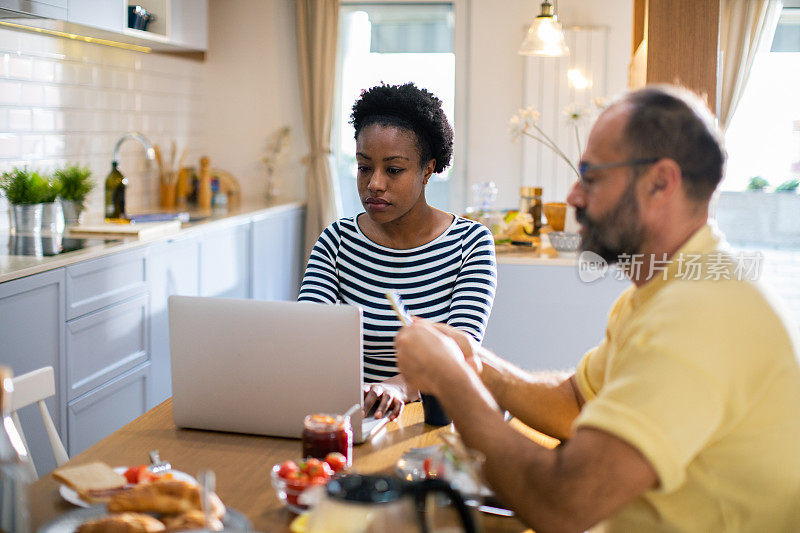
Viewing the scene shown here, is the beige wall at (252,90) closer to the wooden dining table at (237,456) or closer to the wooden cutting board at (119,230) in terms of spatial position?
the wooden cutting board at (119,230)

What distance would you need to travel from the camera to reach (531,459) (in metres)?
1.13

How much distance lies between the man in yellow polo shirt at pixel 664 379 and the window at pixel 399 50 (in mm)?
4090

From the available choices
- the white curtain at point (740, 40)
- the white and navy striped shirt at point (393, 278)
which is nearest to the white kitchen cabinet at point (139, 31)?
the white and navy striped shirt at point (393, 278)

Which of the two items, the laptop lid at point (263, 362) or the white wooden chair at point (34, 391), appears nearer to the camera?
the laptop lid at point (263, 362)

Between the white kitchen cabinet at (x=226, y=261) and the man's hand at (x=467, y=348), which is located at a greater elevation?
the man's hand at (x=467, y=348)

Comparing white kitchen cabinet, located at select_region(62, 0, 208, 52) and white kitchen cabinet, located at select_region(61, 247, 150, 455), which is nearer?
white kitchen cabinet, located at select_region(61, 247, 150, 455)

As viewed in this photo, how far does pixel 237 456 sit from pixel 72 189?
244 centimetres

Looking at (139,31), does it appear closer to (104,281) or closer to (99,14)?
(99,14)

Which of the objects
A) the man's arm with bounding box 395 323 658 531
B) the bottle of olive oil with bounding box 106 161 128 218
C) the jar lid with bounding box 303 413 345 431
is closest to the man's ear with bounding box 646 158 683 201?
the man's arm with bounding box 395 323 658 531

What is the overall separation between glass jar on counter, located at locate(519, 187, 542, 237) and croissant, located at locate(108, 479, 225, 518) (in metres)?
3.06

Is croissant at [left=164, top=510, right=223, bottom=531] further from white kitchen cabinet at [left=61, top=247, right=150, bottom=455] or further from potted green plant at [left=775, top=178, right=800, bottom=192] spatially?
potted green plant at [left=775, top=178, right=800, bottom=192]

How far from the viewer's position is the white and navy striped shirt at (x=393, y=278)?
2.16 metres

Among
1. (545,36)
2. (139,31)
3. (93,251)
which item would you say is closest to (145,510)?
(93,251)

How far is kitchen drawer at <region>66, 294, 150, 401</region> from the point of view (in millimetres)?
2928
